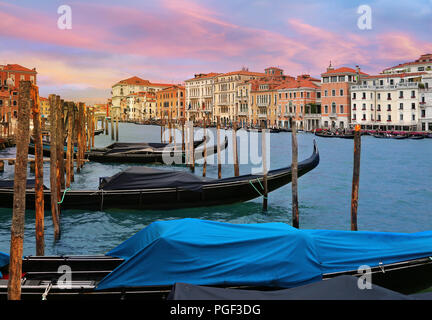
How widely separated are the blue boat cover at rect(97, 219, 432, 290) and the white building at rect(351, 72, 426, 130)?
3222cm

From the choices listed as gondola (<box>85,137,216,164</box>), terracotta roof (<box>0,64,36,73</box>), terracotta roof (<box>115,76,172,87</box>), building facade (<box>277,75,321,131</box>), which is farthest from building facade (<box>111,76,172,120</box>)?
gondola (<box>85,137,216,164</box>)

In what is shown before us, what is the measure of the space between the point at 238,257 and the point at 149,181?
423 centimetres

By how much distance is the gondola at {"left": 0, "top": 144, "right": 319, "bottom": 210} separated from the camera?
23.2 ft

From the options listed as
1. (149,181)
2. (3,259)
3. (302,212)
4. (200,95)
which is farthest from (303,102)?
(3,259)

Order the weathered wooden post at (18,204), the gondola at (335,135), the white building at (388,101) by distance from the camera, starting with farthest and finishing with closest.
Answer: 1. the white building at (388,101)
2. the gondola at (335,135)
3. the weathered wooden post at (18,204)

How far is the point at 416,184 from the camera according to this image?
472 inches

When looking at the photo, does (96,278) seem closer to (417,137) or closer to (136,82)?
(417,137)

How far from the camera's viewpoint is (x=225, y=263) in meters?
3.23

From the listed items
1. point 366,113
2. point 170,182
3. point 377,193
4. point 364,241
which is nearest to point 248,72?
point 366,113

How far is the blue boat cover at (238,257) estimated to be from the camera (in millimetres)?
3174

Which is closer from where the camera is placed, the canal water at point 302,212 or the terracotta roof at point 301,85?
the canal water at point 302,212

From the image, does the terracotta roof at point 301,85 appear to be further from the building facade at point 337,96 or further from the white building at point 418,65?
the white building at point 418,65

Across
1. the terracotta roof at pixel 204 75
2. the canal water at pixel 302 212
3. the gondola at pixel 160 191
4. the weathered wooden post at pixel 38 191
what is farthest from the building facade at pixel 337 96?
the weathered wooden post at pixel 38 191

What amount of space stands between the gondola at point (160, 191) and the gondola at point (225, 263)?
3370mm
